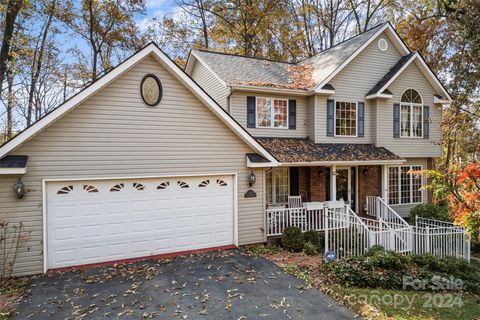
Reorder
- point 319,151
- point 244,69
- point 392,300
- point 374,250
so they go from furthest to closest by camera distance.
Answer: point 244,69, point 319,151, point 374,250, point 392,300

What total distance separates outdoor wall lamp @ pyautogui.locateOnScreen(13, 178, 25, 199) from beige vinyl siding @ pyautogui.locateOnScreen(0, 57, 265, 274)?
115mm

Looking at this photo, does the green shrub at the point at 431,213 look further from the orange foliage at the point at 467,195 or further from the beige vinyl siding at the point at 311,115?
the orange foliage at the point at 467,195

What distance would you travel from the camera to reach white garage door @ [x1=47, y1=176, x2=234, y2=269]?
7.84 metres

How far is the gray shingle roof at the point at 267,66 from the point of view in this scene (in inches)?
540

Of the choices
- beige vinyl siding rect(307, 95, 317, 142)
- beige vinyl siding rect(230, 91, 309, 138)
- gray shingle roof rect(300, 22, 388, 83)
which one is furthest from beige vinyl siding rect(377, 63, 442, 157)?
beige vinyl siding rect(230, 91, 309, 138)

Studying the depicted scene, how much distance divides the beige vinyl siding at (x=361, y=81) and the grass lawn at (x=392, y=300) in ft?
24.1

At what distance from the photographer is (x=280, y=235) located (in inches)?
416

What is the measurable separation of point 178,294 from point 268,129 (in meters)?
8.45

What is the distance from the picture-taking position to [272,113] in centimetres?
1349

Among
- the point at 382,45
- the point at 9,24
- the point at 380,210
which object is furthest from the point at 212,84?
the point at 380,210

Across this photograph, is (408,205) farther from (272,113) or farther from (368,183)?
(272,113)

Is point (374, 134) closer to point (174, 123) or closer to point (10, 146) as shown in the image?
point (174, 123)

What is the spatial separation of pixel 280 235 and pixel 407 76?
409 inches

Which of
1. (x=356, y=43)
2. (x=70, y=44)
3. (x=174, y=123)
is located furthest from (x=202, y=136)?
(x=70, y=44)
